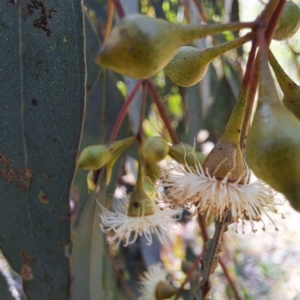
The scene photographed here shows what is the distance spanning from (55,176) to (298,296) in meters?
2.62

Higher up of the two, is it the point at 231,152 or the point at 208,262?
the point at 231,152

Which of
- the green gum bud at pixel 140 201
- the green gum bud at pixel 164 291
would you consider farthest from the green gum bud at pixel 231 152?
the green gum bud at pixel 164 291

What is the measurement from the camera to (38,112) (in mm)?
672

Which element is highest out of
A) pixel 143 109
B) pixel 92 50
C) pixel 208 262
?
pixel 92 50

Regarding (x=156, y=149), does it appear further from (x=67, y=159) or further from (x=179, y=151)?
(x=67, y=159)

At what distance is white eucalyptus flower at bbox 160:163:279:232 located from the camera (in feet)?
2.09

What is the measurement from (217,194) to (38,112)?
289 mm

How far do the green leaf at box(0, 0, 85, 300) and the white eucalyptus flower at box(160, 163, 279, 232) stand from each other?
17 cm

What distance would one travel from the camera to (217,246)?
0.58m

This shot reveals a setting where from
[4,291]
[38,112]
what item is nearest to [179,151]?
[38,112]

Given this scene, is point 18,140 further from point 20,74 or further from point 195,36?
point 195,36

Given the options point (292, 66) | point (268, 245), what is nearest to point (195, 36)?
point (292, 66)

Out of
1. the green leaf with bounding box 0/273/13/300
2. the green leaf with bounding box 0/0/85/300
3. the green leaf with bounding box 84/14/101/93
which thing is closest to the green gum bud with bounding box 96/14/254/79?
the green leaf with bounding box 0/0/85/300

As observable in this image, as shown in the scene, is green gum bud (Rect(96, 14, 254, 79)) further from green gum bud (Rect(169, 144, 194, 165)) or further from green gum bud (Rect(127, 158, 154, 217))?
green gum bud (Rect(127, 158, 154, 217))
